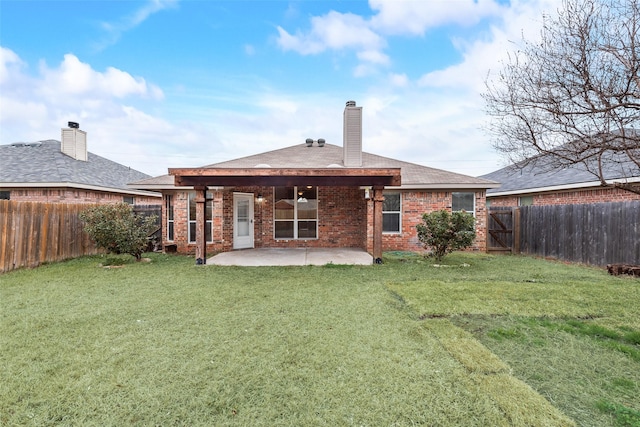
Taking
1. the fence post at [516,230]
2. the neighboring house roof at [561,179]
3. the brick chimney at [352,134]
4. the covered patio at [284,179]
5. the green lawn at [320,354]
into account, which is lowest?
the green lawn at [320,354]

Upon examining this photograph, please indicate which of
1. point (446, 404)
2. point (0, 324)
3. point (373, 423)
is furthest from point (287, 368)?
point (0, 324)

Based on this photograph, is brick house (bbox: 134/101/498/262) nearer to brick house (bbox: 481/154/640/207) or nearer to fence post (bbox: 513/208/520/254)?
fence post (bbox: 513/208/520/254)

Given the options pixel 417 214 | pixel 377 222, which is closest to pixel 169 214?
pixel 377 222

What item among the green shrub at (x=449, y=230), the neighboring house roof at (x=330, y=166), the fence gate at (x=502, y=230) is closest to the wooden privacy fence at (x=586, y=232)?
the fence gate at (x=502, y=230)

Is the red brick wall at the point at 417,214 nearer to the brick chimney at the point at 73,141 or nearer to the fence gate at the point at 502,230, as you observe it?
the fence gate at the point at 502,230

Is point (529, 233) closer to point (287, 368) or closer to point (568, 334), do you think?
point (568, 334)

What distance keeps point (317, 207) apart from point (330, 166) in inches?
64.1

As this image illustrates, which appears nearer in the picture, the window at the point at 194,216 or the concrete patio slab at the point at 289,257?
the concrete patio slab at the point at 289,257

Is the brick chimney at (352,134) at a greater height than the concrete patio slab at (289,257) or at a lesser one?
greater

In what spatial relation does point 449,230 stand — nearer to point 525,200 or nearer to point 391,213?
point 391,213

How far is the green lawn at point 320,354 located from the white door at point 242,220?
16.2 ft

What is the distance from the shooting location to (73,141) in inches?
549

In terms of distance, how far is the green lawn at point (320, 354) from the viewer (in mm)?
2215

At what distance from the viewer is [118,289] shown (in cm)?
566
